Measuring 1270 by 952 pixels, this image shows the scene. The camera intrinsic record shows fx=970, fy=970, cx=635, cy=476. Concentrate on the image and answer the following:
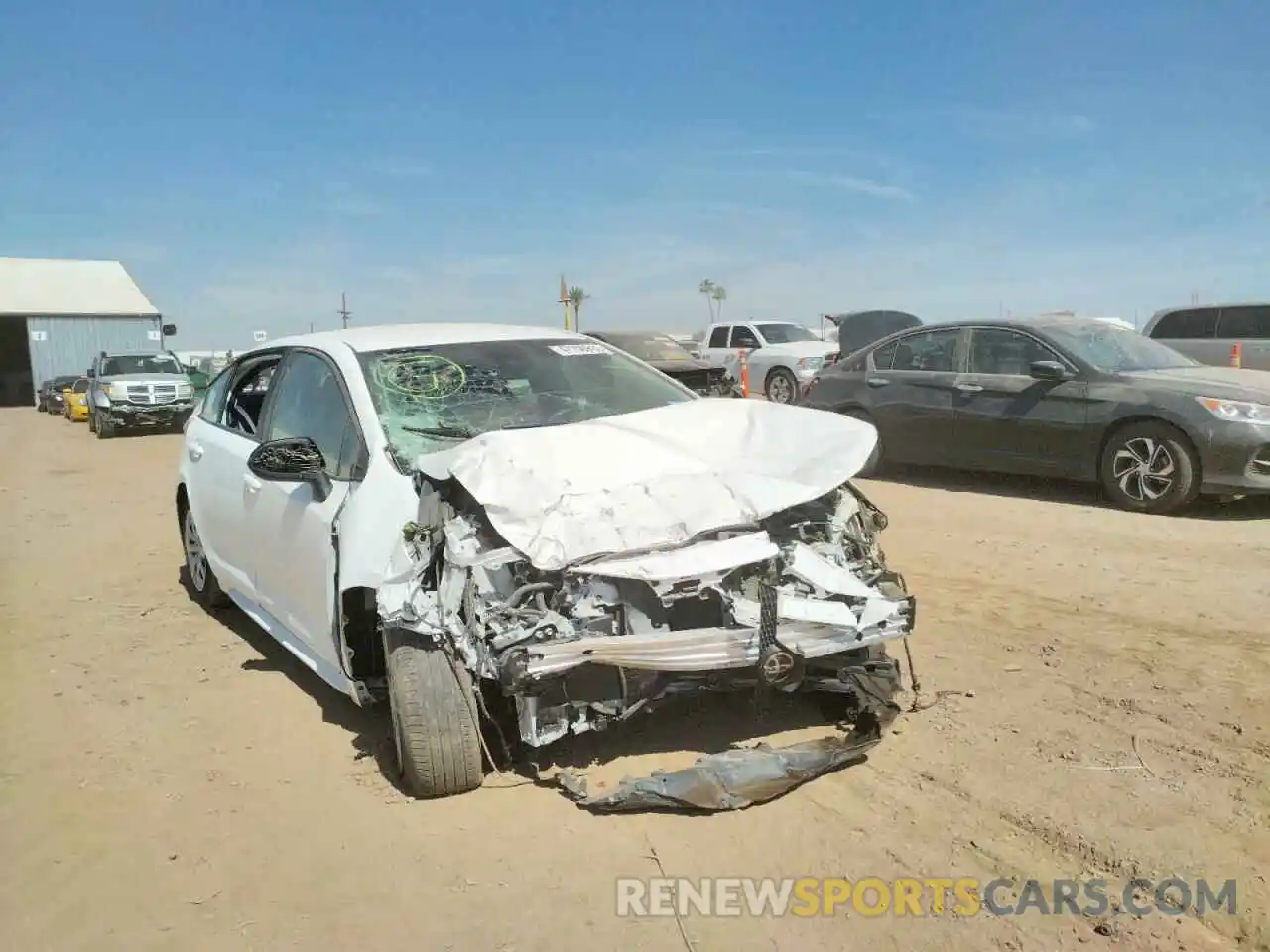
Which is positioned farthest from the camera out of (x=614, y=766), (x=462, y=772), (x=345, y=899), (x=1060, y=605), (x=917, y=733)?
(x=1060, y=605)

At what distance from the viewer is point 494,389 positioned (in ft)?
14.3

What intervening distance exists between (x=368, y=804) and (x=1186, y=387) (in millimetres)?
6804

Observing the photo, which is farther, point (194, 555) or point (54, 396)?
point (54, 396)

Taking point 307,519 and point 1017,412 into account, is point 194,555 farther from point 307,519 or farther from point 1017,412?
point 1017,412

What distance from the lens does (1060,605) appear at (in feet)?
17.1

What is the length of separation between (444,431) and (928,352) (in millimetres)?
6470

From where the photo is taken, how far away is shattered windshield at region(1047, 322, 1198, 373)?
26.6 ft

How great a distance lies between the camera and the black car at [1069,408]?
7.19 metres

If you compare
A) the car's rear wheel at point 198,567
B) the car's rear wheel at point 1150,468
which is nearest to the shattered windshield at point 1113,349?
the car's rear wheel at point 1150,468

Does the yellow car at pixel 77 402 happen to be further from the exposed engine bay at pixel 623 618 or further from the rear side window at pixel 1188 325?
the exposed engine bay at pixel 623 618

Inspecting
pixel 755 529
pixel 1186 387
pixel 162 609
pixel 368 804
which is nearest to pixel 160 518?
pixel 162 609

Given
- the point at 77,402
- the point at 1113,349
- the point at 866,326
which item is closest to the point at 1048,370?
the point at 1113,349

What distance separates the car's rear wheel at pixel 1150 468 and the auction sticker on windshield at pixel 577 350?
15.6 ft

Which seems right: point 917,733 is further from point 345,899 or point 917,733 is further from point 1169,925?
point 345,899
